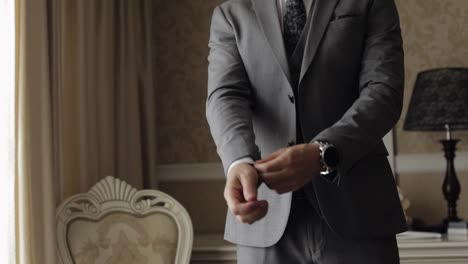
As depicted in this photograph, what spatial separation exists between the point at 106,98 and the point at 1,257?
946 millimetres

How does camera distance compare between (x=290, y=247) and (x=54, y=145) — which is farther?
(x=54, y=145)

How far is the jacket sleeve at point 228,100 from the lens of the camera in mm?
1214

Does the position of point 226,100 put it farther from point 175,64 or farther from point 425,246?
point 175,64

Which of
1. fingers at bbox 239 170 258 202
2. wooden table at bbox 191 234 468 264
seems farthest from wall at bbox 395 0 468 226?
fingers at bbox 239 170 258 202

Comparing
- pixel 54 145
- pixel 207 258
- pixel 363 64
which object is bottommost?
pixel 207 258

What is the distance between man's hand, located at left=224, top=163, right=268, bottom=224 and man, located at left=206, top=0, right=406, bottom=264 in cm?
10

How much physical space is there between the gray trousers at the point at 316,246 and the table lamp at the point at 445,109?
159 centimetres

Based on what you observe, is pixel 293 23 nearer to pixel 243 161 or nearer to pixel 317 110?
pixel 317 110

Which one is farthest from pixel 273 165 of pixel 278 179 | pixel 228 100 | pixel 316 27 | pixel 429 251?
pixel 429 251

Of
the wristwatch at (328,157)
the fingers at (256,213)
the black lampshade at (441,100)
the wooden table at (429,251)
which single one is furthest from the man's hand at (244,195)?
the black lampshade at (441,100)

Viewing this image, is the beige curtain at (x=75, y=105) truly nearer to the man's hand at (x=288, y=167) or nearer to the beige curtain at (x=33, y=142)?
the beige curtain at (x=33, y=142)

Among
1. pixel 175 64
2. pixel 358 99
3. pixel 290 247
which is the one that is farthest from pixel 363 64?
pixel 175 64

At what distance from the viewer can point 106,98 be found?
2.96 meters

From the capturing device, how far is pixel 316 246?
4.25 feet
